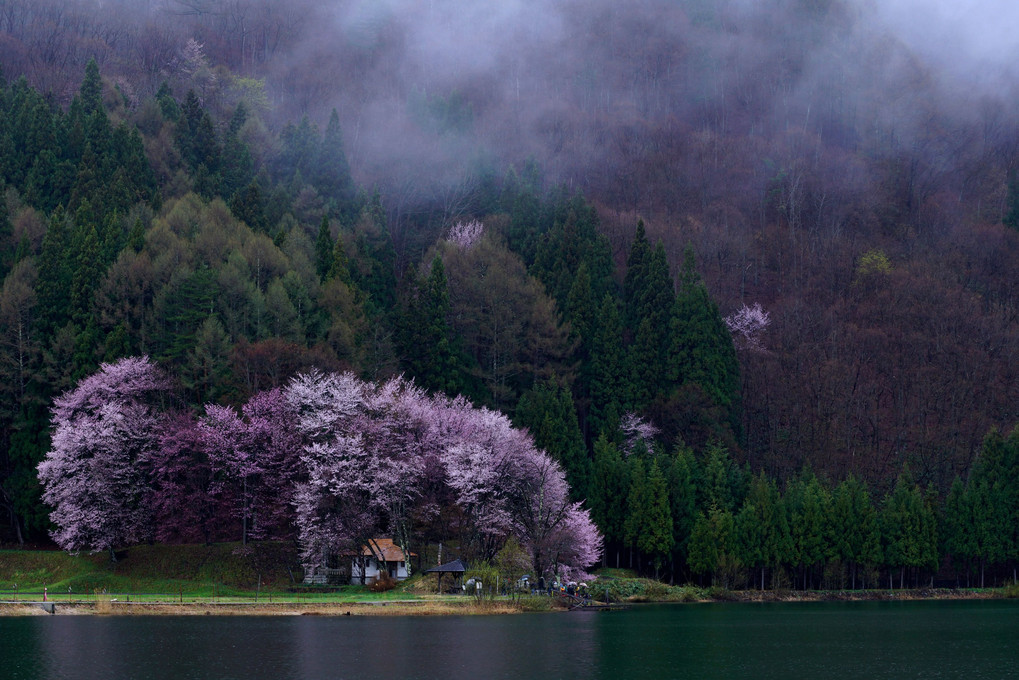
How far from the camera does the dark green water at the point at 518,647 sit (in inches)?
1518

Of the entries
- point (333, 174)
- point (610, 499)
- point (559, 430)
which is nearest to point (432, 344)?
point (559, 430)

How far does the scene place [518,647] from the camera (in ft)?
146

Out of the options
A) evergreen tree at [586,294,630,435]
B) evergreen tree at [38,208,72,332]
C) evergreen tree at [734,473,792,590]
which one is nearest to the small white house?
evergreen tree at [734,473,792,590]

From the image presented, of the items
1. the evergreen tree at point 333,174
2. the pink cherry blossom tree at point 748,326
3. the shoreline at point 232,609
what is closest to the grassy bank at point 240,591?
the shoreline at point 232,609

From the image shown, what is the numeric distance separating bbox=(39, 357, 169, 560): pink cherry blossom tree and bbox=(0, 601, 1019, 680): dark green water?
55.9ft

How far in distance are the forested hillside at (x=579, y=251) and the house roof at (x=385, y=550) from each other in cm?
1334

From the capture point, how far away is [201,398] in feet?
260

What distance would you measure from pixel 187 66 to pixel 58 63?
16.4 meters

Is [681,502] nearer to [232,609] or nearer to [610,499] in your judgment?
[610,499]

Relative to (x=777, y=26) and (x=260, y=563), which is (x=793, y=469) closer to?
(x=260, y=563)

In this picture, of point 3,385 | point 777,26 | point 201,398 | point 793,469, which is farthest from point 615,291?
point 777,26

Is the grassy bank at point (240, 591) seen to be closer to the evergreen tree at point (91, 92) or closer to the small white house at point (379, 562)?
the small white house at point (379, 562)

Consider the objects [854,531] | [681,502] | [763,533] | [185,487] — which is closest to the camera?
[185,487]

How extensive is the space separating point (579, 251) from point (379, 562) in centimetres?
4285
